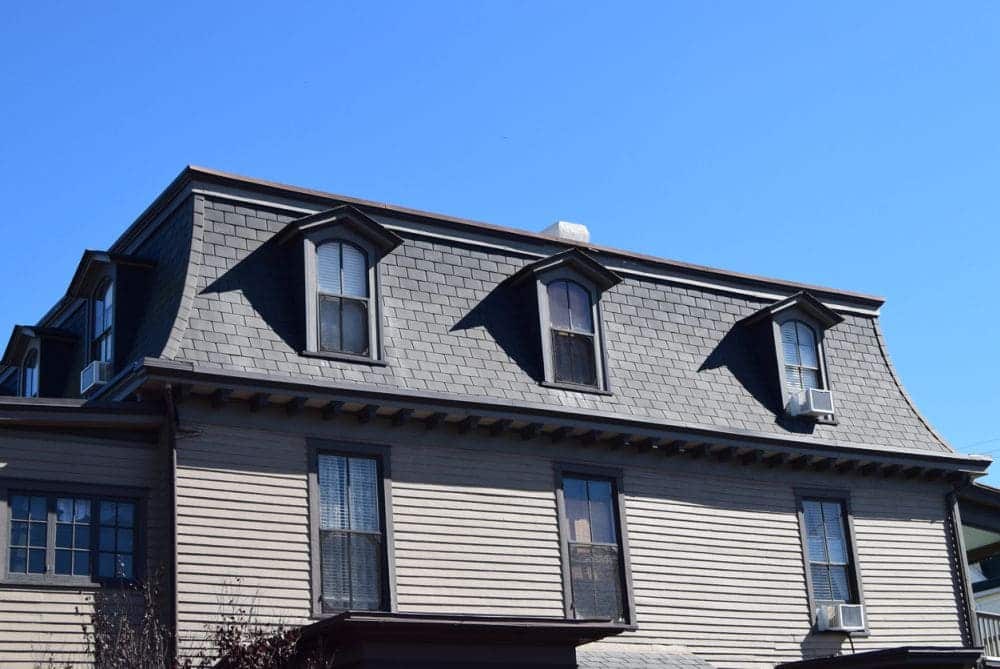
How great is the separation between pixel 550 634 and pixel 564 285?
632cm

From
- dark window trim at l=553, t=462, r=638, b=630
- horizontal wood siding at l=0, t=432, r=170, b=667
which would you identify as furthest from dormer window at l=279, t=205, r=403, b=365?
dark window trim at l=553, t=462, r=638, b=630


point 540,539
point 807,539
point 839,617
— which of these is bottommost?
point 839,617

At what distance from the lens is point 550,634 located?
17453 mm

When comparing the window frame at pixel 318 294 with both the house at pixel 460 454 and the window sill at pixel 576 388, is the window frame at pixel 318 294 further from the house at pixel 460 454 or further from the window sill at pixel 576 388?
the window sill at pixel 576 388

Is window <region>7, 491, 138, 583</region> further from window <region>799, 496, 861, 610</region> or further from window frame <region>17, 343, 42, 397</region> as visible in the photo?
window <region>799, 496, 861, 610</region>

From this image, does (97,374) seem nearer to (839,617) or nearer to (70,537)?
(70,537)

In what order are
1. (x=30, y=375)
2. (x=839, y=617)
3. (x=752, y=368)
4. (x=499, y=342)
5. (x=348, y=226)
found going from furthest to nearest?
(x=752, y=368), (x=839, y=617), (x=30, y=375), (x=499, y=342), (x=348, y=226)

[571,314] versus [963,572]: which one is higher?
[571,314]

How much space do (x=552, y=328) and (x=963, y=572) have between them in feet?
27.8

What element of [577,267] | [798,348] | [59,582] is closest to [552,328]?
[577,267]

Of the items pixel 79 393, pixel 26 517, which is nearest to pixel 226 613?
pixel 26 517

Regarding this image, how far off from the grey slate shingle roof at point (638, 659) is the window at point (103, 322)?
7.53m

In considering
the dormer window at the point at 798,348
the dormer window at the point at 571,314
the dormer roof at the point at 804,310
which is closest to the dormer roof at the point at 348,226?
the dormer window at the point at 571,314

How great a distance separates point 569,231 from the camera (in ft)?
79.6
